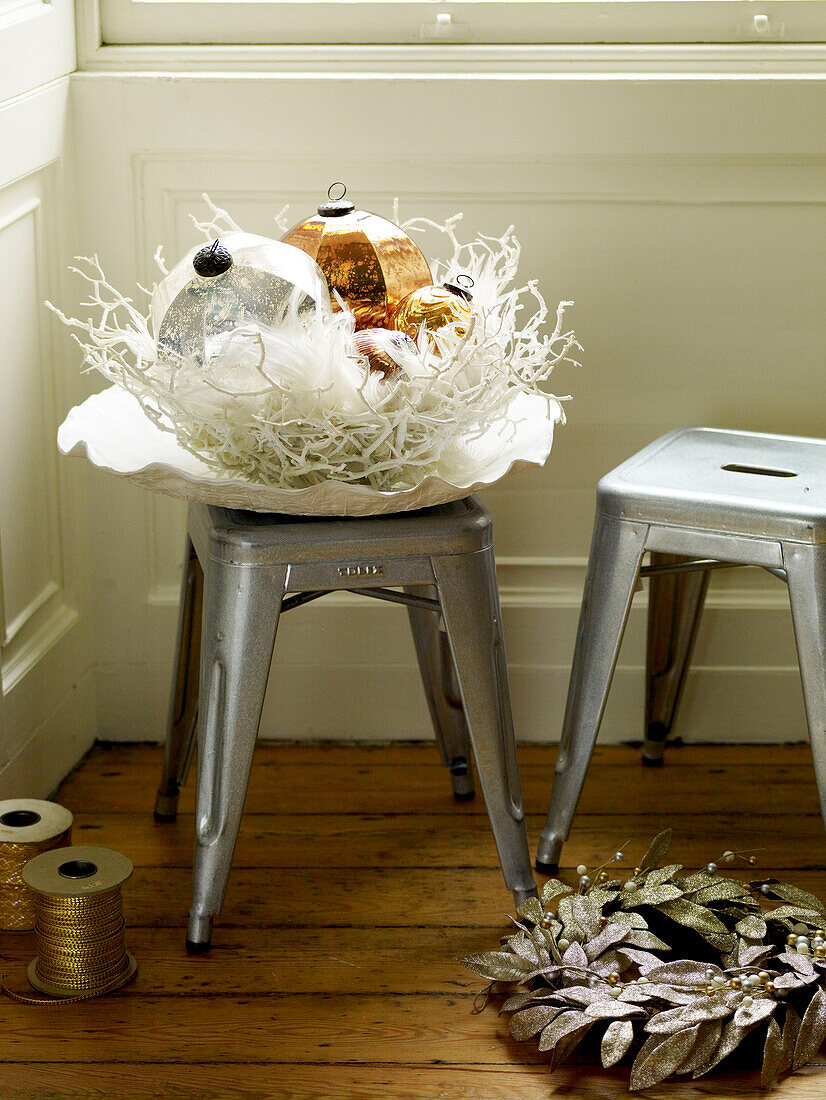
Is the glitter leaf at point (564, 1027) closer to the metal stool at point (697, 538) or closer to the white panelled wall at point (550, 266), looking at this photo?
the metal stool at point (697, 538)

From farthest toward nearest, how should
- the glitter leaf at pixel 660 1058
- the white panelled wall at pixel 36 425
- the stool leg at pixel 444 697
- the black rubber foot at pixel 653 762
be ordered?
1. the black rubber foot at pixel 653 762
2. the stool leg at pixel 444 697
3. the white panelled wall at pixel 36 425
4. the glitter leaf at pixel 660 1058

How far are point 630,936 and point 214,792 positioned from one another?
0.45 m

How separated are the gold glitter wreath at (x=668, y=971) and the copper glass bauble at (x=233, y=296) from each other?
67cm

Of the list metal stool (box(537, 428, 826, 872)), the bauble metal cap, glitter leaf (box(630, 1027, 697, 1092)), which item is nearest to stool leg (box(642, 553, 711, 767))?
metal stool (box(537, 428, 826, 872))

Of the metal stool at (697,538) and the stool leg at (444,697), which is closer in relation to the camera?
the metal stool at (697,538)

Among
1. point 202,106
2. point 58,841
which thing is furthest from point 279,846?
point 202,106

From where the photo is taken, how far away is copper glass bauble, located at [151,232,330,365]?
1221 mm

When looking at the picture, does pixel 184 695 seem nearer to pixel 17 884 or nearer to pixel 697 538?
pixel 17 884

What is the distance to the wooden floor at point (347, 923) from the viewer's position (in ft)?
3.94

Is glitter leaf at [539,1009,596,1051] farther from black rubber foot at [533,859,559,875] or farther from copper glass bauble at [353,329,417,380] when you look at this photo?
copper glass bauble at [353,329,417,380]

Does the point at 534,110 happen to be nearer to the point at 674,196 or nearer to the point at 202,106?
the point at 674,196

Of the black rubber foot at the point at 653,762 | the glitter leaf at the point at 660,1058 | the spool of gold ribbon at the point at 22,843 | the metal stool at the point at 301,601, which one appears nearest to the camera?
the glitter leaf at the point at 660,1058

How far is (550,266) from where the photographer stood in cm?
173

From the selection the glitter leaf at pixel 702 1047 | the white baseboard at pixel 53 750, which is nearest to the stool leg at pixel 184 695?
the white baseboard at pixel 53 750
